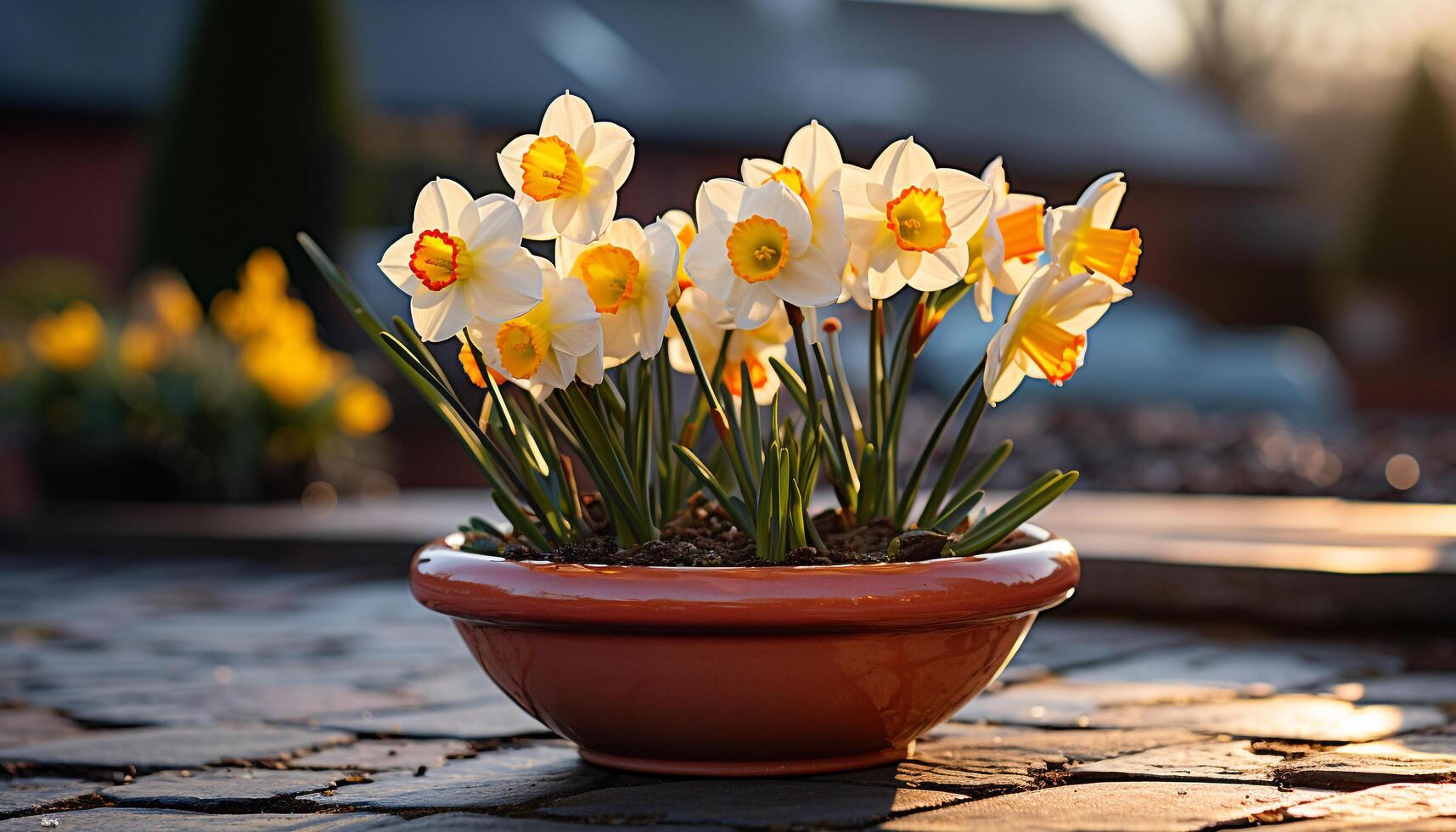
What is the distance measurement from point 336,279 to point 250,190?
552 centimetres

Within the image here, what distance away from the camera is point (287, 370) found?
5.23 meters

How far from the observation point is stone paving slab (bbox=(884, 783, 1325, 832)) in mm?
1650

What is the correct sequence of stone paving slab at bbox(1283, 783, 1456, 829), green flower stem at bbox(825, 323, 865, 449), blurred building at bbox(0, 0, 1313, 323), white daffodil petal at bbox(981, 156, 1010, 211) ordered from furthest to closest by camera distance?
blurred building at bbox(0, 0, 1313, 323) < green flower stem at bbox(825, 323, 865, 449) < white daffodil petal at bbox(981, 156, 1010, 211) < stone paving slab at bbox(1283, 783, 1456, 829)

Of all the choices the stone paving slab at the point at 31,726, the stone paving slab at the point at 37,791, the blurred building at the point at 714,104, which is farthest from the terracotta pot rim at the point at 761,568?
the blurred building at the point at 714,104

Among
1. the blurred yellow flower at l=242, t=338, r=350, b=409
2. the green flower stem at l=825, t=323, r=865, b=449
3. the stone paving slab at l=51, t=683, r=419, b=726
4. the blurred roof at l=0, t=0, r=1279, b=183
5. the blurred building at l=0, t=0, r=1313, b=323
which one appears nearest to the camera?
the green flower stem at l=825, t=323, r=865, b=449

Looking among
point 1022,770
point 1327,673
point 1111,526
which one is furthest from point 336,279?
point 1111,526

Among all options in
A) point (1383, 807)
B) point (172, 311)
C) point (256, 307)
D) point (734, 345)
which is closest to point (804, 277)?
point (734, 345)

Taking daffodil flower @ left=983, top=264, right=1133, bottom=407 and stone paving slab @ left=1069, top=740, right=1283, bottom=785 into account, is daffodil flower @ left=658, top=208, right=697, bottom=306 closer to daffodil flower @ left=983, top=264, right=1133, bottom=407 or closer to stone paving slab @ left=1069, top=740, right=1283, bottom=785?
daffodil flower @ left=983, top=264, right=1133, bottom=407

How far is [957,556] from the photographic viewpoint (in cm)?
183

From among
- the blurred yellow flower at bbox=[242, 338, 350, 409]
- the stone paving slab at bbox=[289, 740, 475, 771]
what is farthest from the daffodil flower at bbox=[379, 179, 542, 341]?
the blurred yellow flower at bbox=[242, 338, 350, 409]

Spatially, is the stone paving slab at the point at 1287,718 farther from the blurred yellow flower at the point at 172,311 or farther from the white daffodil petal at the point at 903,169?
the blurred yellow flower at the point at 172,311

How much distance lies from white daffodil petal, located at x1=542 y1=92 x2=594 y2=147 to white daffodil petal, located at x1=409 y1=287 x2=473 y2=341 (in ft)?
0.72

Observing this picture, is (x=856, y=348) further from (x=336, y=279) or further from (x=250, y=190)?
(x=336, y=279)

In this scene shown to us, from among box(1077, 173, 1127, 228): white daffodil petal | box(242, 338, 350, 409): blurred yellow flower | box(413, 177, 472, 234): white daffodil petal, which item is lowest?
box(1077, 173, 1127, 228): white daffodil petal
